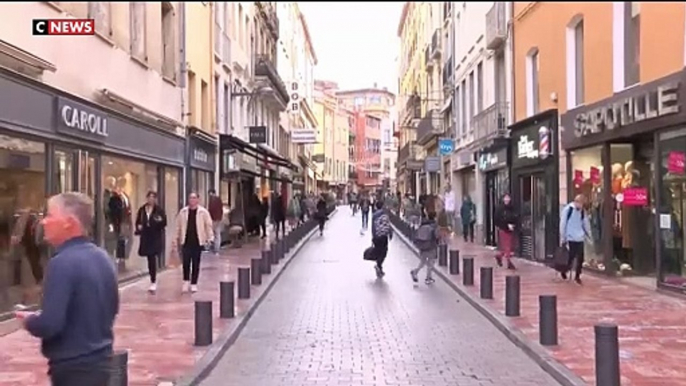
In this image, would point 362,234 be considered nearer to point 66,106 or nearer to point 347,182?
point 66,106

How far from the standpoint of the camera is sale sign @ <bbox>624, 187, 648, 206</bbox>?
52.3 ft

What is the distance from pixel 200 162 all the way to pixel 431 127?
65.4ft

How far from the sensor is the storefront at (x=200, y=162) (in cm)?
2308

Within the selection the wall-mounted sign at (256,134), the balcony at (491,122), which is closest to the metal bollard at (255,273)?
the balcony at (491,122)

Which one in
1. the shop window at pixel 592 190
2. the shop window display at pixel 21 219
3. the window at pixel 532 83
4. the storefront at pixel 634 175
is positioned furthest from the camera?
the window at pixel 532 83

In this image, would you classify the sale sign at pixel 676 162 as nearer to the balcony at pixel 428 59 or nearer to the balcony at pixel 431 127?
the balcony at pixel 431 127

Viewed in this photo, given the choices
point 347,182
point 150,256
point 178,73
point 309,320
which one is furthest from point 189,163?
point 347,182

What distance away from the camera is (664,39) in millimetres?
14070

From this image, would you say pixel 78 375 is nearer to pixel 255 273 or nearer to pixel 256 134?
pixel 255 273

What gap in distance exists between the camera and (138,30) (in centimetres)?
1831

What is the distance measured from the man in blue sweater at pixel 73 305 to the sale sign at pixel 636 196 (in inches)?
525

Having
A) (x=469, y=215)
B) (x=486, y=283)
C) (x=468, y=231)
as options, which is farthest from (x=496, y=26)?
(x=486, y=283)

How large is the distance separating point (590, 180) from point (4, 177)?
1144 cm

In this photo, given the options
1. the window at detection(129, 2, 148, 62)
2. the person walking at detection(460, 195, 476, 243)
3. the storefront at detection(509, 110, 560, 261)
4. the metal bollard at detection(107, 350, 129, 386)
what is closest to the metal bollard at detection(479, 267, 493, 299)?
the storefront at detection(509, 110, 560, 261)
